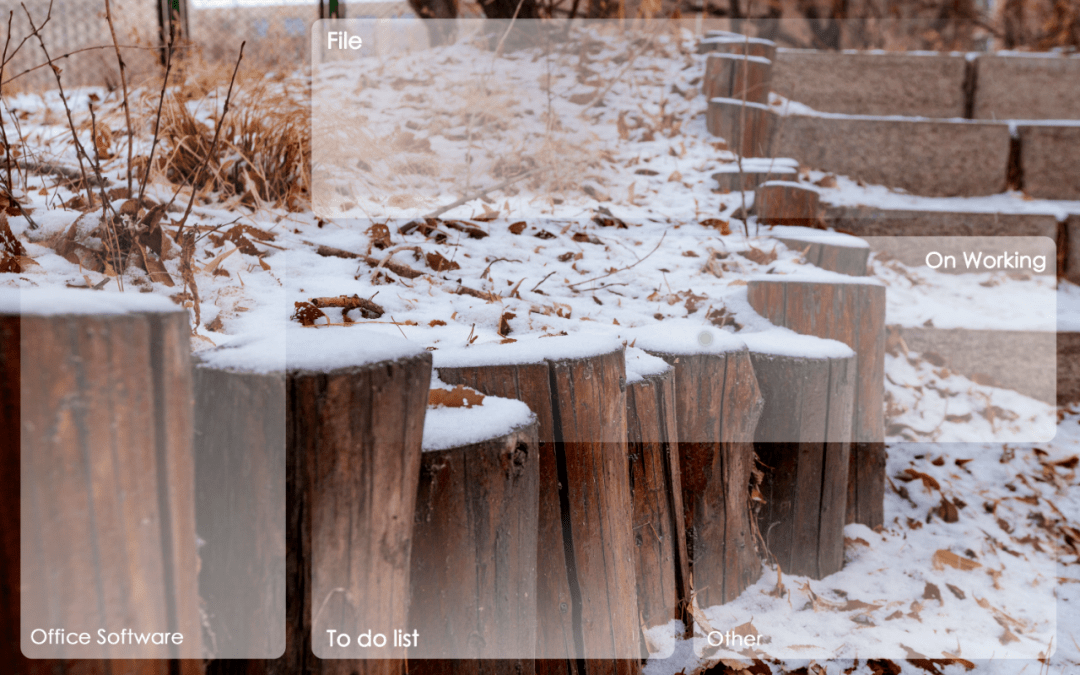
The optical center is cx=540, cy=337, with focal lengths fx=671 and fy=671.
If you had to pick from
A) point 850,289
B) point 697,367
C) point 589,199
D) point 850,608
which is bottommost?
point 850,608

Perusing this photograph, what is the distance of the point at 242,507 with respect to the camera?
75 cm

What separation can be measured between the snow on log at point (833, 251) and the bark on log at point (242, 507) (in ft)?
7.50

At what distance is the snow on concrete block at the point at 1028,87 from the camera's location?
14.4ft

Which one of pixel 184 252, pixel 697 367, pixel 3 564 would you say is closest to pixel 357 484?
pixel 3 564

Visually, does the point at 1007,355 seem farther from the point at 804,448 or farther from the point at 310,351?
the point at 310,351

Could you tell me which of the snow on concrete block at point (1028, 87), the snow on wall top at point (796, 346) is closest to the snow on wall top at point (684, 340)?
the snow on wall top at point (796, 346)

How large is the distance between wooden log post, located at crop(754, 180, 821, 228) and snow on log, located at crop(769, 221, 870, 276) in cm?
36

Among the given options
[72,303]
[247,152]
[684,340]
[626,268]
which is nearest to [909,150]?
[626,268]

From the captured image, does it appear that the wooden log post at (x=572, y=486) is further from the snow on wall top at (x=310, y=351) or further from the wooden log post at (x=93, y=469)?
the wooden log post at (x=93, y=469)

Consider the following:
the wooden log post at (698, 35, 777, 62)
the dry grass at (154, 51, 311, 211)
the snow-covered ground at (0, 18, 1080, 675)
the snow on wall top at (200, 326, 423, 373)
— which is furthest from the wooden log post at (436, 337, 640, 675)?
the wooden log post at (698, 35, 777, 62)

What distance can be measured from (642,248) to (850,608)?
1.50m

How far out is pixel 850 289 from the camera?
1.96m

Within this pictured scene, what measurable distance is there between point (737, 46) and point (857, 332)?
2934 millimetres

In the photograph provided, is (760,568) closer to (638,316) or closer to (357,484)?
(638,316)
